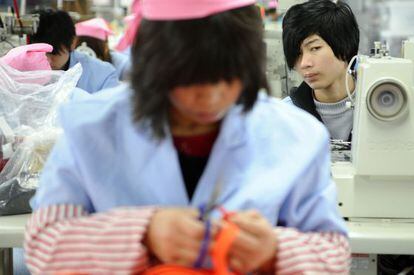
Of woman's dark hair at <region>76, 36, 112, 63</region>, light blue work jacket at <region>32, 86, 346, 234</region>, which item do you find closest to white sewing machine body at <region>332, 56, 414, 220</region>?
light blue work jacket at <region>32, 86, 346, 234</region>

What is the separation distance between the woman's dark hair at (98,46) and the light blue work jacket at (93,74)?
0.68 m

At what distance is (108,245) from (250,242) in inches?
8.0

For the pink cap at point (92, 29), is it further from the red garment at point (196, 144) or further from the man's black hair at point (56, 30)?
the red garment at point (196, 144)

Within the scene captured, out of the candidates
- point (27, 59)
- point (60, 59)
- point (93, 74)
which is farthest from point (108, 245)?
point (93, 74)

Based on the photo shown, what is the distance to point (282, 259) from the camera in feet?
3.16

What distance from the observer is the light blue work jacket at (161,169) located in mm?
974

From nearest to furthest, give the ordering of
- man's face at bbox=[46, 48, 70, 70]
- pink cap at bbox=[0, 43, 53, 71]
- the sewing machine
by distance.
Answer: the sewing machine
pink cap at bbox=[0, 43, 53, 71]
man's face at bbox=[46, 48, 70, 70]

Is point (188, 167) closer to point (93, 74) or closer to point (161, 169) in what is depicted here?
point (161, 169)

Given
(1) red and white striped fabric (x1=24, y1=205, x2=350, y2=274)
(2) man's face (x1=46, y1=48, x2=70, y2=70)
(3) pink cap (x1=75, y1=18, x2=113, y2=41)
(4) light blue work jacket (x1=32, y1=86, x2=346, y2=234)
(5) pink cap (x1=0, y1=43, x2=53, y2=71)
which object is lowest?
(3) pink cap (x1=75, y1=18, x2=113, y2=41)

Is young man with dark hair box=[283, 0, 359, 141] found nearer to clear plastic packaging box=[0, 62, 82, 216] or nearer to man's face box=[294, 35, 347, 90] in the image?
man's face box=[294, 35, 347, 90]

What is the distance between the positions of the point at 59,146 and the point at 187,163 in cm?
20

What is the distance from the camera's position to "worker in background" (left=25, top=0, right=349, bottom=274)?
0.88m

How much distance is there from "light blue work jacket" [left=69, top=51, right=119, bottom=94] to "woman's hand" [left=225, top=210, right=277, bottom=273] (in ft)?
8.11

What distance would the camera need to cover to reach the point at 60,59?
10.0 ft
